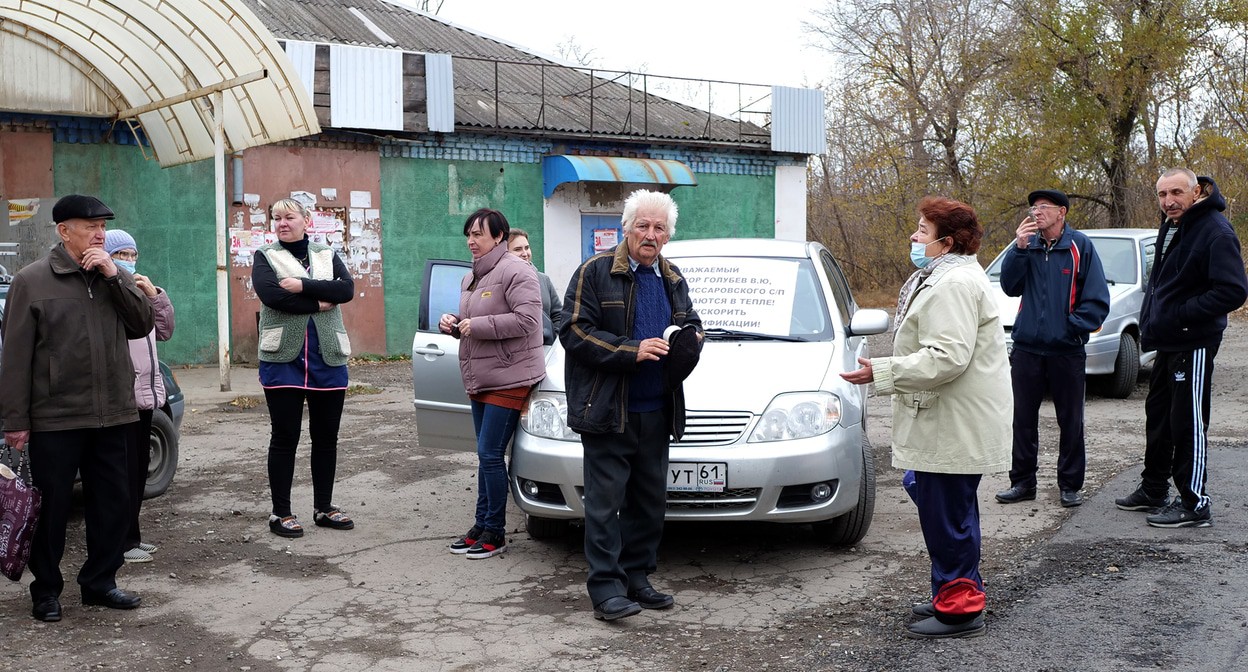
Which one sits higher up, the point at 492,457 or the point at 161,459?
the point at 492,457

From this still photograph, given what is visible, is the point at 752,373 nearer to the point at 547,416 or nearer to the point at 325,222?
the point at 547,416

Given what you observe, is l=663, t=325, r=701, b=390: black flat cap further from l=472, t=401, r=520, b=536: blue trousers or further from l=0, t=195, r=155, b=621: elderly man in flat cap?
l=0, t=195, r=155, b=621: elderly man in flat cap

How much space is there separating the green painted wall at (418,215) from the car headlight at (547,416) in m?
11.7

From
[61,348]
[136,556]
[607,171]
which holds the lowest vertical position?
[136,556]

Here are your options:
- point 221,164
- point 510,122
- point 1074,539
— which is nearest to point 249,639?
point 1074,539

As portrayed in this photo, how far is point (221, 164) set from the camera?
13.0 meters

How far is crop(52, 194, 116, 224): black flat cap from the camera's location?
16.5 ft

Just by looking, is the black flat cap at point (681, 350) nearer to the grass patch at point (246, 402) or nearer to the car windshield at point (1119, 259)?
the grass patch at point (246, 402)

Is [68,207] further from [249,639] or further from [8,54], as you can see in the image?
[8,54]

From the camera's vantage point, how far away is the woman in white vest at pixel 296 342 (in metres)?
6.24

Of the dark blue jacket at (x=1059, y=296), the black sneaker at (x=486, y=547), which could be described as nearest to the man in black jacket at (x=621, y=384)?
the black sneaker at (x=486, y=547)

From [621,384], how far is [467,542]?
1791 mm

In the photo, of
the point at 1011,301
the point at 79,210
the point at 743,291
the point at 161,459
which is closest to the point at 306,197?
the point at 161,459

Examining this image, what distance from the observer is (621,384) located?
4859 mm
